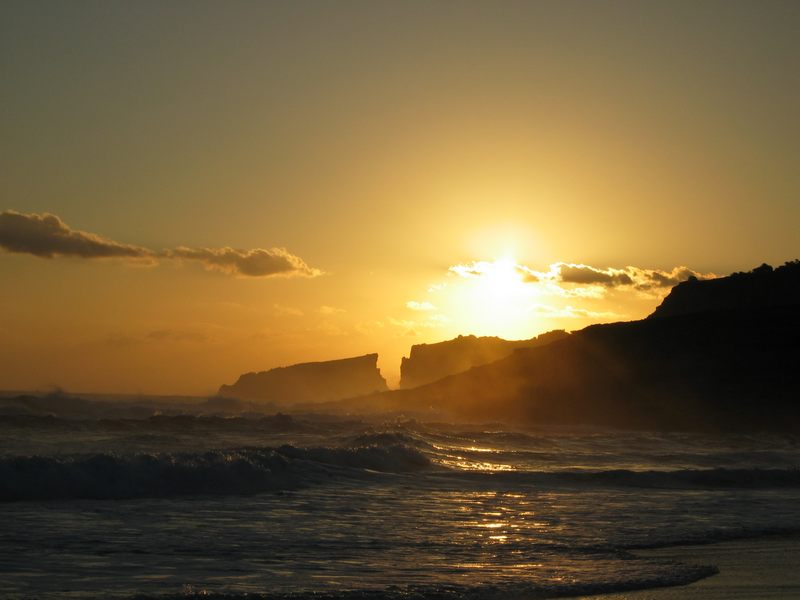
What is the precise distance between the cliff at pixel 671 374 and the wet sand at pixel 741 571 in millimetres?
42019

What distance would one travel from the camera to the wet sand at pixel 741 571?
35.1 feet

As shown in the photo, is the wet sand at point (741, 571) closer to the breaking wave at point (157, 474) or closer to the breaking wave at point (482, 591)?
the breaking wave at point (482, 591)

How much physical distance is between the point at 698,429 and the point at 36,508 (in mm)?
46347

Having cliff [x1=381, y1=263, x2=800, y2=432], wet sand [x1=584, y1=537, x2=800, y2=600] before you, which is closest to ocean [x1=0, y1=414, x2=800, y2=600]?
wet sand [x1=584, y1=537, x2=800, y2=600]

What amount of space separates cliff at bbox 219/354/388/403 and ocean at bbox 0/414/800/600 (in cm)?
14188

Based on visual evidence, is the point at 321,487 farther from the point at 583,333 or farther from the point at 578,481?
the point at 583,333

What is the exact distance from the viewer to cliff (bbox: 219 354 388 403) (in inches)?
6826

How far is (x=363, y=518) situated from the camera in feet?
52.9

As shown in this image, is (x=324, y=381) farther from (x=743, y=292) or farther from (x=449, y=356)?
(x=743, y=292)

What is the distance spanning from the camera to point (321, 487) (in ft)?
67.8

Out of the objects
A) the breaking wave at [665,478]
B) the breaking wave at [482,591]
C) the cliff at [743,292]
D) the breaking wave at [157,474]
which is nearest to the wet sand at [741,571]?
the breaking wave at [482,591]

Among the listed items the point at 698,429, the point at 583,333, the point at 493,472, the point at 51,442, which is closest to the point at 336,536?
the point at 493,472

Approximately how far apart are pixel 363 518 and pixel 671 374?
50.7m

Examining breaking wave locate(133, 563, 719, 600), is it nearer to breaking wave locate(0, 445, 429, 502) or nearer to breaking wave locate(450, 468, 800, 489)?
breaking wave locate(0, 445, 429, 502)
